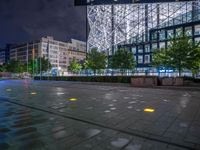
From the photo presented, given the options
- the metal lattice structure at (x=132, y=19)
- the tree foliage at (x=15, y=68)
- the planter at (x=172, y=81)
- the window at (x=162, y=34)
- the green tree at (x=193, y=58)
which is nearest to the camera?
the planter at (x=172, y=81)

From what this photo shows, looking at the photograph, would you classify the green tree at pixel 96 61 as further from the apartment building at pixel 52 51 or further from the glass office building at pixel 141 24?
the apartment building at pixel 52 51

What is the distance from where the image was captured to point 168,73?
100 feet

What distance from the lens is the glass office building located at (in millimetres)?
55094

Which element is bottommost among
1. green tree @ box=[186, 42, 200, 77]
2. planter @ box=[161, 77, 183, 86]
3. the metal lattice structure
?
planter @ box=[161, 77, 183, 86]

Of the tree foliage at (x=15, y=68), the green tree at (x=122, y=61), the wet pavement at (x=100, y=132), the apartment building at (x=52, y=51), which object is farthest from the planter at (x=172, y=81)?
the apartment building at (x=52, y=51)

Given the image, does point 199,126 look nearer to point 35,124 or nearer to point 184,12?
point 35,124

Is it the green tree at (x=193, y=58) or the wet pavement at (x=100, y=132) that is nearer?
the wet pavement at (x=100, y=132)

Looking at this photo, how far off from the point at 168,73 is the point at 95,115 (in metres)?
27.4

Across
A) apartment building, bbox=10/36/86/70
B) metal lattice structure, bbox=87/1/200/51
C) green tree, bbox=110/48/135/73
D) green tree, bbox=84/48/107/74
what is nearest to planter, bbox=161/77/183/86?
green tree, bbox=110/48/135/73

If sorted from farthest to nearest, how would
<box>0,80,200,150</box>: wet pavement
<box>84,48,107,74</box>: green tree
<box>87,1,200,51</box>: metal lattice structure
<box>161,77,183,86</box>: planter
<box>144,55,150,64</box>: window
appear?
<box>144,55,150,64</box>: window < <box>87,1,200,51</box>: metal lattice structure < <box>84,48,107,74</box>: green tree < <box>161,77,183,86</box>: planter < <box>0,80,200,150</box>: wet pavement

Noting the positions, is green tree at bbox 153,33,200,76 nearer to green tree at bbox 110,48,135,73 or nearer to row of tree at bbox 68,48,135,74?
green tree at bbox 110,48,135,73

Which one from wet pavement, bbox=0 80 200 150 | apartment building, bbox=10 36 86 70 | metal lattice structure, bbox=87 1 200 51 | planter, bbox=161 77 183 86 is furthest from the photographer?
apartment building, bbox=10 36 86 70

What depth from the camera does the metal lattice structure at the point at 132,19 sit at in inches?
2205

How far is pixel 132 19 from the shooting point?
203ft
